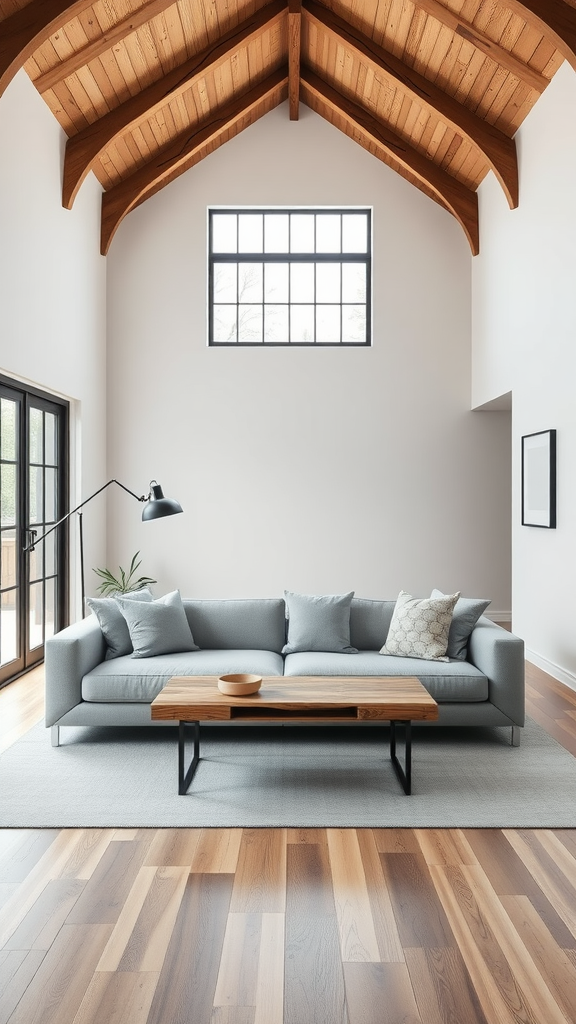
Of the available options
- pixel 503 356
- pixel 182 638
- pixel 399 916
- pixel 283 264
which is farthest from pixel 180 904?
pixel 283 264

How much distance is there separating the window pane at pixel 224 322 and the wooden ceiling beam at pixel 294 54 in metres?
1.97

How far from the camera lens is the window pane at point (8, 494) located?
203 inches

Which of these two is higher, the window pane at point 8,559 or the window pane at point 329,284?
the window pane at point 329,284

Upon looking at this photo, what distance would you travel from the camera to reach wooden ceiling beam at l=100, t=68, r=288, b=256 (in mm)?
7129

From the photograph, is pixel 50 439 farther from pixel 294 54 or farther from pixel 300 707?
pixel 294 54

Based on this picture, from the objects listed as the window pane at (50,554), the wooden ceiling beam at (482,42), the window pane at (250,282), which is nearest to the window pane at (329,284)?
the window pane at (250,282)

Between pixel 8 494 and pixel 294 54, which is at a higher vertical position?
pixel 294 54

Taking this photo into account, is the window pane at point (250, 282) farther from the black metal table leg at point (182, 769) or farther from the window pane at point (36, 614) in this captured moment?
the black metal table leg at point (182, 769)

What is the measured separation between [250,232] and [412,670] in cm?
531

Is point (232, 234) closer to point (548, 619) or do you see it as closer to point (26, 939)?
point (548, 619)

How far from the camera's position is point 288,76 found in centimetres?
706

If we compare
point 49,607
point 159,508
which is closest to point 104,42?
point 159,508

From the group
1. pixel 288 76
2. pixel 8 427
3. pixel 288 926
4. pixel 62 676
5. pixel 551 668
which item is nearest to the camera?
pixel 288 926

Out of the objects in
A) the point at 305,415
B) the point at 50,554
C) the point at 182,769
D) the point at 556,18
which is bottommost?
the point at 182,769
